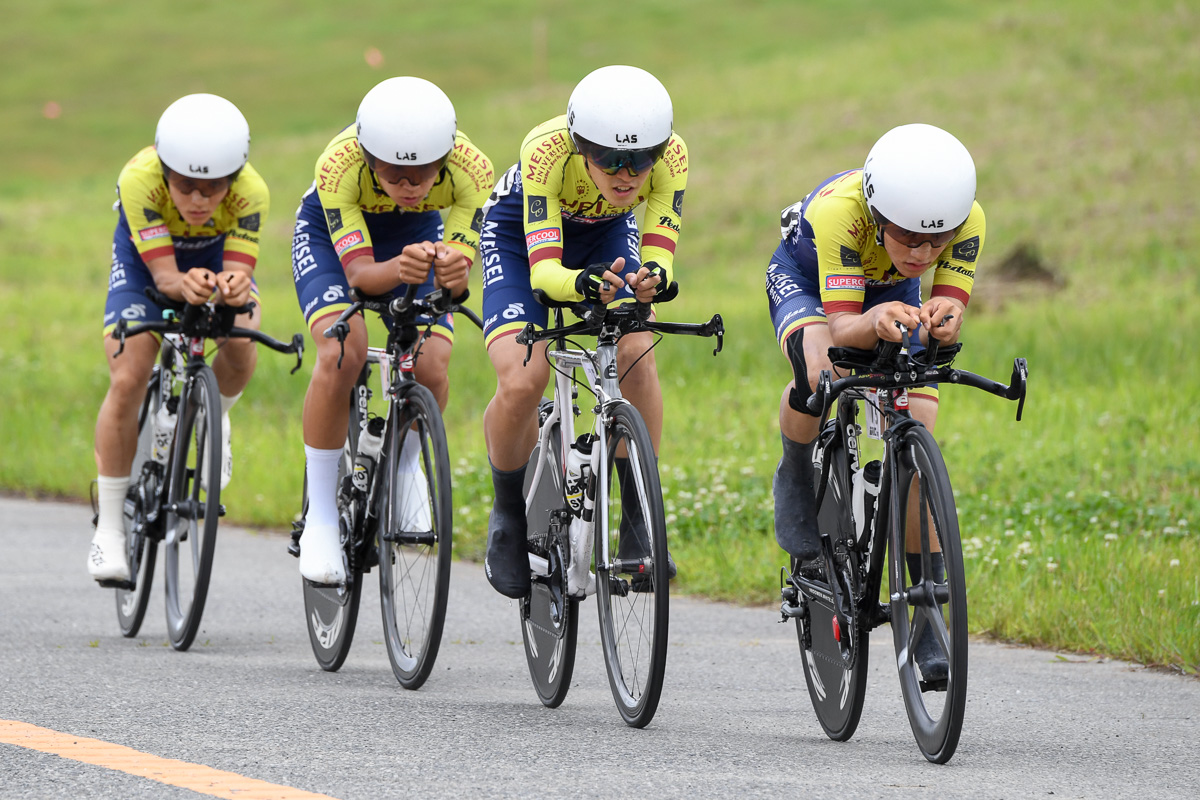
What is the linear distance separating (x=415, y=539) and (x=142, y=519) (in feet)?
6.34

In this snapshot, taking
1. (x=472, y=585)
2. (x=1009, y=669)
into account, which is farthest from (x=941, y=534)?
(x=472, y=585)

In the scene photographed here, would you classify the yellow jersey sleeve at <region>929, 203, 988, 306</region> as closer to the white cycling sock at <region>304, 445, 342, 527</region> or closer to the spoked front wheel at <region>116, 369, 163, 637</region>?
the white cycling sock at <region>304, 445, 342, 527</region>

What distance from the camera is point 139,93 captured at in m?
55.6

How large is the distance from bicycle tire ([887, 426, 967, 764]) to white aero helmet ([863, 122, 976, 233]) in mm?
638

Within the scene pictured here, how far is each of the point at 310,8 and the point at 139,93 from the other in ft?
71.3

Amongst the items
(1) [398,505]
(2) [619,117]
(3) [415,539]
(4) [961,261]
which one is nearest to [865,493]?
(4) [961,261]

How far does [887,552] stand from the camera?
15.5ft

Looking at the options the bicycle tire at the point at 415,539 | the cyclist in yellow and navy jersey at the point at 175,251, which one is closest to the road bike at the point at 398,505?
the bicycle tire at the point at 415,539

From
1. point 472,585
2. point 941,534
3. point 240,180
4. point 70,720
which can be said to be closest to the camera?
point 941,534

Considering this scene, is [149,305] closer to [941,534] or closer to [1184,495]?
[941,534]

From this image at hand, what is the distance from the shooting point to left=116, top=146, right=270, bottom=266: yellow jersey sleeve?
7043 millimetres

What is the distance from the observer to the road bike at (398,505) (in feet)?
18.7

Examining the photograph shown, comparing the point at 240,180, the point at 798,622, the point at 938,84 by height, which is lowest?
the point at 798,622

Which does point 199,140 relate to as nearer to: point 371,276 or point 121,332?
point 121,332
